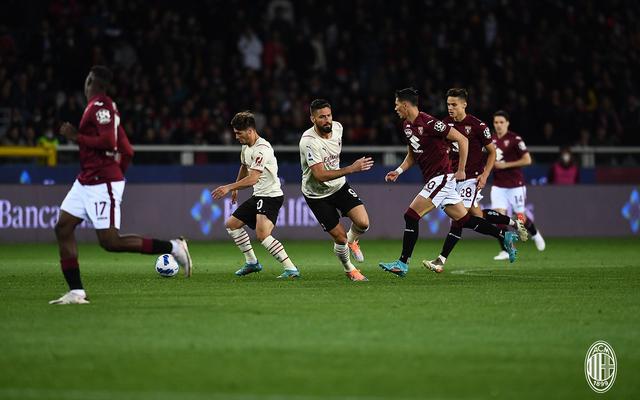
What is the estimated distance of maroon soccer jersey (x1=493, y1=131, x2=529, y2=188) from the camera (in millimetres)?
19766

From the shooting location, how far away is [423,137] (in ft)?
48.1

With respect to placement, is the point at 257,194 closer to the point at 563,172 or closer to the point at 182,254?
the point at 182,254

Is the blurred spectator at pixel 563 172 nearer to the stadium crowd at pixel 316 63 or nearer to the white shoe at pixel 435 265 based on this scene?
the stadium crowd at pixel 316 63

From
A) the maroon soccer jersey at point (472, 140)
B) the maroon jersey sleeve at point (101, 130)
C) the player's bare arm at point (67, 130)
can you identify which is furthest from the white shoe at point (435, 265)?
the player's bare arm at point (67, 130)

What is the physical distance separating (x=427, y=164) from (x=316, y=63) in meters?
14.0

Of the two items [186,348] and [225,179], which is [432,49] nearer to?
[225,179]

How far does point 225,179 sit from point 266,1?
22.9ft

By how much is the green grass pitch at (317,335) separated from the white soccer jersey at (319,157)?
3.51ft

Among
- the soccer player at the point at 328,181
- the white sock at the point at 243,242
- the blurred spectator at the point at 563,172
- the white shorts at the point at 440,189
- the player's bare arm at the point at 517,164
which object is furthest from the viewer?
the blurred spectator at the point at 563,172

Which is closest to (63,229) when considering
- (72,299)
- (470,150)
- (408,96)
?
(72,299)

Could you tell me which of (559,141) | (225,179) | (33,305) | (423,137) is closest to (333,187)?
(423,137)

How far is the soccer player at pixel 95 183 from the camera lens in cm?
1107

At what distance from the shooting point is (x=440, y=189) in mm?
14883

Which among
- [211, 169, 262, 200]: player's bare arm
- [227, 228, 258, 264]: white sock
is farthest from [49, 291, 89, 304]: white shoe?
[227, 228, 258, 264]: white sock
